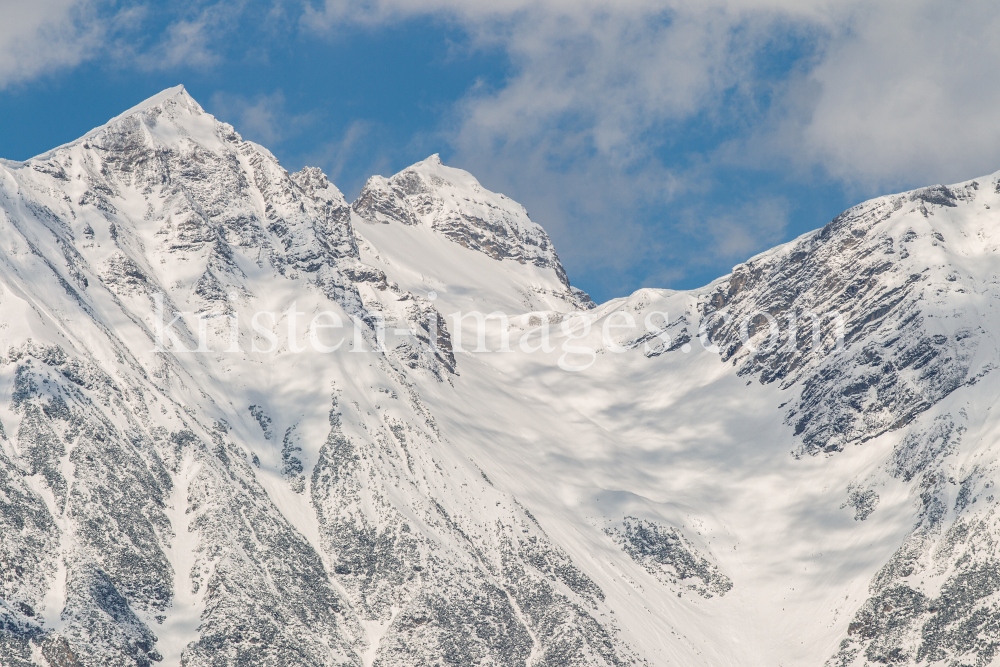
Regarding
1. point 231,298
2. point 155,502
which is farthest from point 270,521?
point 231,298

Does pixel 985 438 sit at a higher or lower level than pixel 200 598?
higher

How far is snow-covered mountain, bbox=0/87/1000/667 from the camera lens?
400ft

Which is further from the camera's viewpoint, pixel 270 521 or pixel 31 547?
pixel 270 521

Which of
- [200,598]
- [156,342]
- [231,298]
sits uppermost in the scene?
[231,298]

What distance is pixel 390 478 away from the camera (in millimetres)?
147875

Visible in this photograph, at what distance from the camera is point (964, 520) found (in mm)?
140875

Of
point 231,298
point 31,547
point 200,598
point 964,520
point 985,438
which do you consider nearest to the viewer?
point 31,547

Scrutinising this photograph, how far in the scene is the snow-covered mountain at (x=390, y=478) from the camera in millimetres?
121938

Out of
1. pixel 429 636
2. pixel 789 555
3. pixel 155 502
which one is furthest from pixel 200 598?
pixel 789 555

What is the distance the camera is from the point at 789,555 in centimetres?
15938

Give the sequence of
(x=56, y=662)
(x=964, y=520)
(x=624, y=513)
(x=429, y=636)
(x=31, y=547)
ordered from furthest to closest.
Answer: (x=624, y=513)
(x=964, y=520)
(x=429, y=636)
(x=31, y=547)
(x=56, y=662)

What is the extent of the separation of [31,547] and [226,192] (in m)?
96.9

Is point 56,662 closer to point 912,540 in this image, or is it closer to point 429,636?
point 429,636

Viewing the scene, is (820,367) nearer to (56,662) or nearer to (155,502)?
(155,502)
